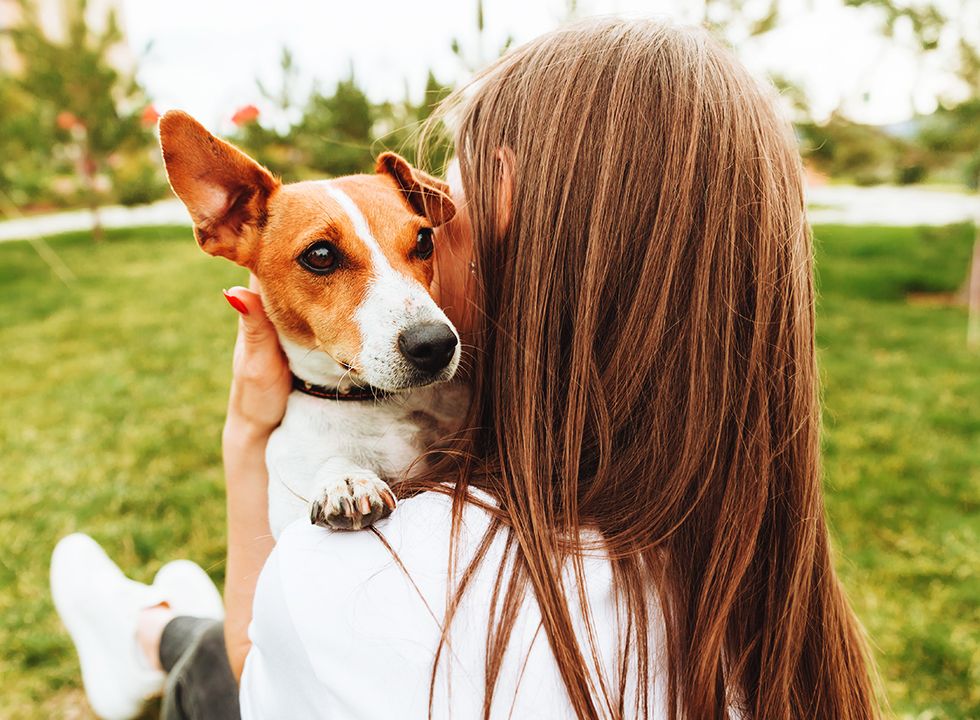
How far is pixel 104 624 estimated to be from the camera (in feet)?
8.66

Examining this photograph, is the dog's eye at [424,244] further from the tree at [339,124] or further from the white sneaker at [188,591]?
the tree at [339,124]

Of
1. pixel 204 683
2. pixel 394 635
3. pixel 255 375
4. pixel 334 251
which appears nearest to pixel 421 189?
pixel 334 251

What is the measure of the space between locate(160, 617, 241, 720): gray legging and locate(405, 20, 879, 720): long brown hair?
1113 mm

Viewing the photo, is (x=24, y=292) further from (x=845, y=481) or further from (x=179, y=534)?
(x=845, y=481)

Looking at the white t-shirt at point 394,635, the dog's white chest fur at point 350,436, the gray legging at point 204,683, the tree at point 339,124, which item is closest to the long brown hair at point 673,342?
the white t-shirt at point 394,635

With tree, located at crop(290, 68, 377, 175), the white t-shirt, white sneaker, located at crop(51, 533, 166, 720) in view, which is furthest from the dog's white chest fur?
tree, located at crop(290, 68, 377, 175)

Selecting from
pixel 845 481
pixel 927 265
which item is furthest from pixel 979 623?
pixel 927 265

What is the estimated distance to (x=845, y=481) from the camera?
4254mm

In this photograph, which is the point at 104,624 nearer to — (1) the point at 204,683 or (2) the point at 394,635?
(1) the point at 204,683

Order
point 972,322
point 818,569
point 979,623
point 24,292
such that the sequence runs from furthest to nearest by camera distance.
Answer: point 24,292, point 972,322, point 979,623, point 818,569

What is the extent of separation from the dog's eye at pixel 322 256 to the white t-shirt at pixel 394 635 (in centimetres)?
83

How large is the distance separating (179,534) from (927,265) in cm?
899

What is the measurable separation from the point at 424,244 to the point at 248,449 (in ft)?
2.40

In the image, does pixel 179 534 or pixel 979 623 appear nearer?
pixel 979 623
